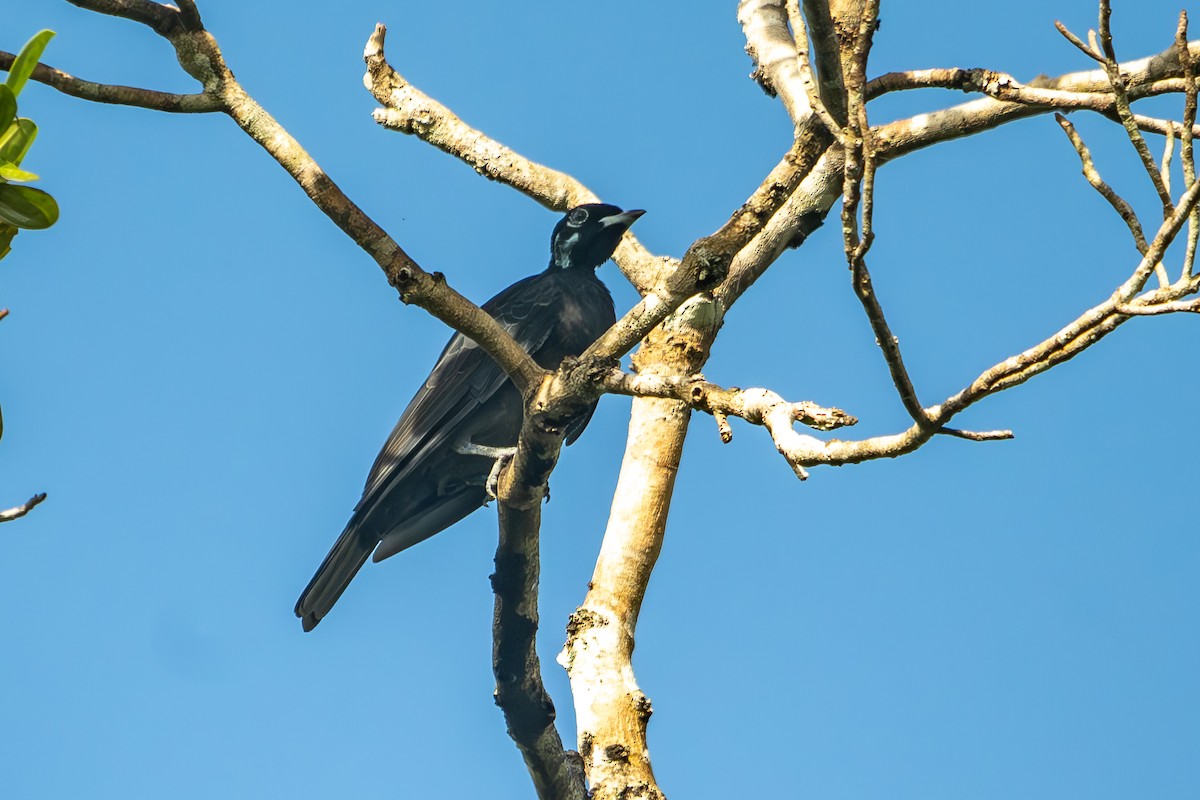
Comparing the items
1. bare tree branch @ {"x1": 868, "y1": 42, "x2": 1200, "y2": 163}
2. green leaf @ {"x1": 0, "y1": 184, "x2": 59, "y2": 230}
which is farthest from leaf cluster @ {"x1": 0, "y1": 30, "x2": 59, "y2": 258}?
bare tree branch @ {"x1": 868, "y1": 42, "x2": 1200, "y2": 163}

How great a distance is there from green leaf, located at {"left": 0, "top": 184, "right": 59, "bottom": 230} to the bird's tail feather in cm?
385

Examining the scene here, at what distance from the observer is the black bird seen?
256 inches

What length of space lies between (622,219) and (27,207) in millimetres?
4438

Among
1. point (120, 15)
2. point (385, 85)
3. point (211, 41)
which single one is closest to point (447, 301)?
point (211, 41)

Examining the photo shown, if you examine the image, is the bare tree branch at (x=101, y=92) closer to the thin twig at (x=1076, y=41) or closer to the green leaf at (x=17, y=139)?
the green leaf at (x=17, y=139)

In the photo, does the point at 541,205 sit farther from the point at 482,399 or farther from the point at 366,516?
the point at 366,516

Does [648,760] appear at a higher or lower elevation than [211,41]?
lower

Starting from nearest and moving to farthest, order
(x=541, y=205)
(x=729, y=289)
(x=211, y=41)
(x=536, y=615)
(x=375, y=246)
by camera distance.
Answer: (x=375, y=246) < (x=211, y=41) < (x=536, y=615) < (x=729, y=289) < (x=541, y=205)

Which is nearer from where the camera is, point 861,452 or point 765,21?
point 861,452

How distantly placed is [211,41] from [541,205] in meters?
2.87

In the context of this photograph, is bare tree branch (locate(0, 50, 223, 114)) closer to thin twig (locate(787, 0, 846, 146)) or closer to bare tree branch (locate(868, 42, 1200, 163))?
thin twig (locate(787, 0, 846, 146))

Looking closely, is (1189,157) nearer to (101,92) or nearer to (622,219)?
(101,92)

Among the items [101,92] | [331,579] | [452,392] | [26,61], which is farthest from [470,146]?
[26,61]

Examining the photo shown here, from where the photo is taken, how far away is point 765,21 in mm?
6375
